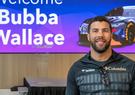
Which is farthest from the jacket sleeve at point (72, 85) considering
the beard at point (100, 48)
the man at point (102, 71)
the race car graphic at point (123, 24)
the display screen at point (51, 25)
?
the race car graphic at point (123, 24)

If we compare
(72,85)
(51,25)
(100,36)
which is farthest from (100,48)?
(51,25)

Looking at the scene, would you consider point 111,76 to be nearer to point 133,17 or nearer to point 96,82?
point 96,82

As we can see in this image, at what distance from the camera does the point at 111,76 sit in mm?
2131

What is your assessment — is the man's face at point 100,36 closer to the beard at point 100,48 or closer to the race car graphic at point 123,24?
the beard at point 100,48

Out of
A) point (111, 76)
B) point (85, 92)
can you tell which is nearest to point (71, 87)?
point (85, 92)

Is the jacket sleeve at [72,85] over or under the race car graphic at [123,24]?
under

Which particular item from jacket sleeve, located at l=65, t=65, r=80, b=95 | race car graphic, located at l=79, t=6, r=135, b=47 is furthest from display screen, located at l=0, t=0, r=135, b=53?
jacket sleeve, located at l=65, t=65, r=80, b=95

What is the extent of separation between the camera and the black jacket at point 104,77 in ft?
6.89

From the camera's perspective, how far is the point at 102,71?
212 cm

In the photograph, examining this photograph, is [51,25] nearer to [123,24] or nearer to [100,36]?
[123,24]

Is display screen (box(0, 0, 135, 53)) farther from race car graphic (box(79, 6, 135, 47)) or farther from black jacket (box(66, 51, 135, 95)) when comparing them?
black jacket (box(66, 51, 135, 95))

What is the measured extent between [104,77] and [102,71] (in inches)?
1.5

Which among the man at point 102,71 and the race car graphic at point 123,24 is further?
the race car graphic at point 123,24

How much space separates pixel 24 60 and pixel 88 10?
94 centimetres
